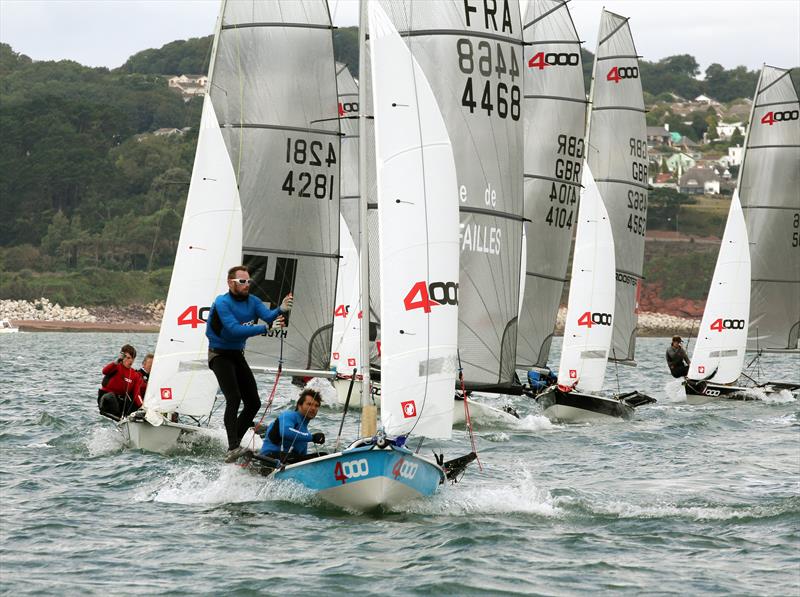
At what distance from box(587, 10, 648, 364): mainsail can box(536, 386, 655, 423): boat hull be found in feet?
14.7

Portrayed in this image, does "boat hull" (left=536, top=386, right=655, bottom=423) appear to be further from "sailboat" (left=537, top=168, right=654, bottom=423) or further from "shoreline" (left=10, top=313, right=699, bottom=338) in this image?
"shoreline" (left=10, top=313, right=699, bottom=338)

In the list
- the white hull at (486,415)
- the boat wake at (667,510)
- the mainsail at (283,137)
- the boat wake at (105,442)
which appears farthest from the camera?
the white hull at (486,415)

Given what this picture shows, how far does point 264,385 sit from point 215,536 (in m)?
20.4

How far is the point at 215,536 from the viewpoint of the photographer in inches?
416

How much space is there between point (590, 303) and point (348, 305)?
3.96 meters

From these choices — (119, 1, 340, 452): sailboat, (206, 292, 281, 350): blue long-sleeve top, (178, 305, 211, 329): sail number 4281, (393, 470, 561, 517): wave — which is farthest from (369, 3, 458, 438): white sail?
(119, 1, 340, 452): sailboat

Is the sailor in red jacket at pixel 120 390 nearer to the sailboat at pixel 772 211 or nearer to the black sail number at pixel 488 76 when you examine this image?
the black sail number at pixel 488 76

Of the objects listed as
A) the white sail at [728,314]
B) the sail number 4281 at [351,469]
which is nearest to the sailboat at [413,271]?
the sail number 4281 at [351,469]

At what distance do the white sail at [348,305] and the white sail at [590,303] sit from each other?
3.40 meters

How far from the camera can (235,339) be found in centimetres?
1228

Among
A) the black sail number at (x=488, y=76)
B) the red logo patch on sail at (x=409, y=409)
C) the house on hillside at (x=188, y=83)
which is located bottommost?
the red logo patch on sail at (x=409, y=409)

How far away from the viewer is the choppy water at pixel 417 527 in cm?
938

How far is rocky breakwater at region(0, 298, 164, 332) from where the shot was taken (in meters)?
83.4

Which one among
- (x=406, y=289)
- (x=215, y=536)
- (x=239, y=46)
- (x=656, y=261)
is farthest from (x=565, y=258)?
(x=656, y=261)
